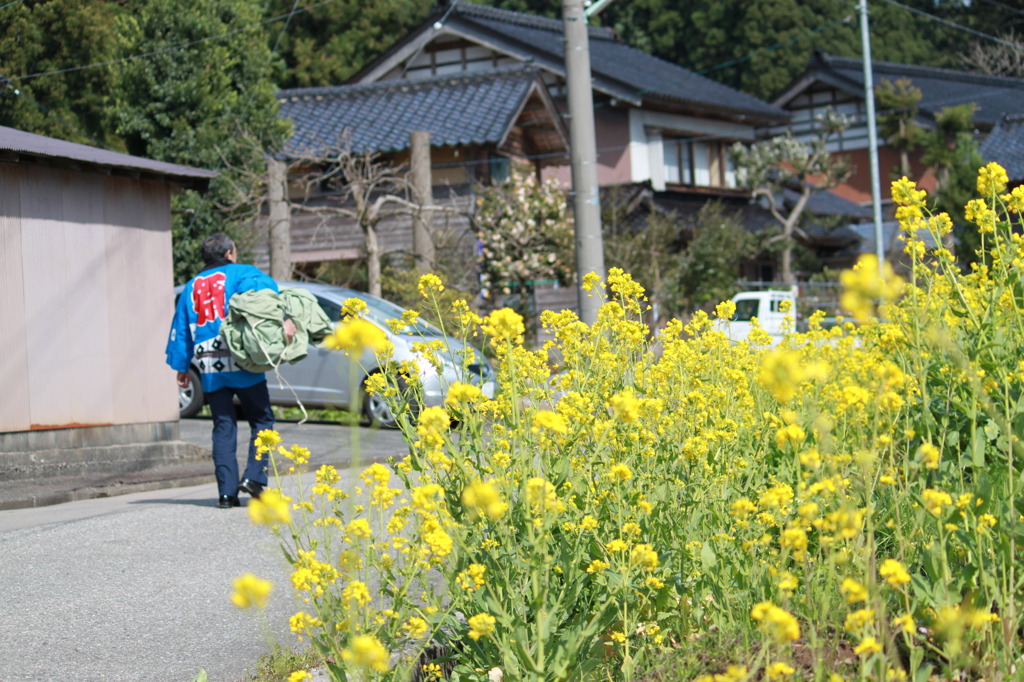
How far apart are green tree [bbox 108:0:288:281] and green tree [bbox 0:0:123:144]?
319 millimetres

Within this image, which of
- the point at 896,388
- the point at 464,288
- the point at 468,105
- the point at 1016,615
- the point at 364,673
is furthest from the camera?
the point at 468,105

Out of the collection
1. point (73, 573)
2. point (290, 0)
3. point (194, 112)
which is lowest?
point (73, 573)

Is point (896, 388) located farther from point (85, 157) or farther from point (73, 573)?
point (85, 157)

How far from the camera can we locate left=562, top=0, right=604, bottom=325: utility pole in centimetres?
890

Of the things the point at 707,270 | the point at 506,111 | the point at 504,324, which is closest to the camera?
the point at 504,324

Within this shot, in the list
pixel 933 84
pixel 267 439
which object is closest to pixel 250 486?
pixel 267 439

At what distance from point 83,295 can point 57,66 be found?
25.1 feet

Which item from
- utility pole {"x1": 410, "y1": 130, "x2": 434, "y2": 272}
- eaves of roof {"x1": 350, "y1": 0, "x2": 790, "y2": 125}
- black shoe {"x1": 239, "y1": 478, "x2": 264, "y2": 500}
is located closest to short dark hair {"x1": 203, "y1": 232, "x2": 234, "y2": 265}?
black shoe {"x1": 239, "y1": 478, "x2": 264, "y2": 500}

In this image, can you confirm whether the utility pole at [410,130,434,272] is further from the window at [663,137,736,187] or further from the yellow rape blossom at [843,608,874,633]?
the yellow rape blossom at [843,608,874,633]

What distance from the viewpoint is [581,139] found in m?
9.02

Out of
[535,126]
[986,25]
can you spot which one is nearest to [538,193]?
[535,126]

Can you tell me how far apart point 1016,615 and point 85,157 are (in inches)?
302

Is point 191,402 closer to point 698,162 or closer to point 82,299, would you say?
point 82,299

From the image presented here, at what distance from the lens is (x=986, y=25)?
4631 cm
